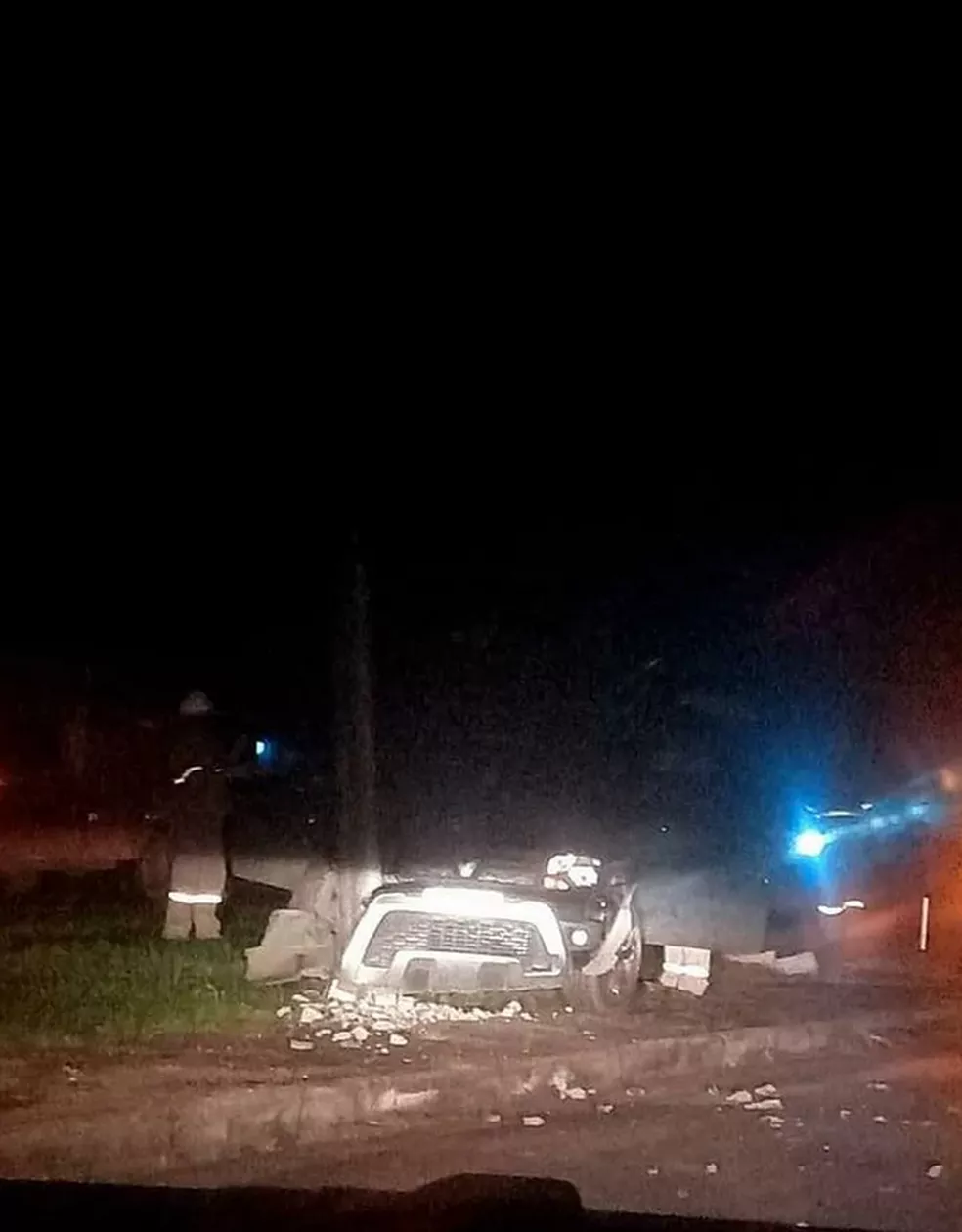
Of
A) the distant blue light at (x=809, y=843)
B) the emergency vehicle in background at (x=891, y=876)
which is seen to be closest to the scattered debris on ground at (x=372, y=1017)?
the distant blue light at (x=809, y=843)

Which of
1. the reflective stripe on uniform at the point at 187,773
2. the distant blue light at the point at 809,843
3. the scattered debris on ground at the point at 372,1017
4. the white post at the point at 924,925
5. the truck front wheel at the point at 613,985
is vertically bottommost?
the scattered debris on ground at the point at 372,1017

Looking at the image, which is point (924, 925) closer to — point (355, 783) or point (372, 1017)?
point (355, 783)

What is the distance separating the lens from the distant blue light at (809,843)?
1284cm

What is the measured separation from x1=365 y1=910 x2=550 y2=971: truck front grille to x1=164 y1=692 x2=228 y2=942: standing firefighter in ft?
Result: 9.99

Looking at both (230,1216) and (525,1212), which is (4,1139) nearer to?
(230,1216)

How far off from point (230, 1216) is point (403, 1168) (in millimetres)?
1803

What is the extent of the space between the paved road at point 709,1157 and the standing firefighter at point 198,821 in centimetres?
458

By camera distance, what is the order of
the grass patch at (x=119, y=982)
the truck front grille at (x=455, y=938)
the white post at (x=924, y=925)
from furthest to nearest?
1. the white post at (x=924, y=925)
2. the grass patch at (x=119, y=982)
3. the truck front grille at (x=455, y=938)

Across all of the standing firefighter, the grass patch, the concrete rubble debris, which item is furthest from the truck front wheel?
the standing firefighter

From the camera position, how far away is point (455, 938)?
10383 mm

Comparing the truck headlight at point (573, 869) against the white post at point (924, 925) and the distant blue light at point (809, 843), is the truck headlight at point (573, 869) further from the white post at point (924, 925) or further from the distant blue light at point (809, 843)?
the white post at point (924, 925)

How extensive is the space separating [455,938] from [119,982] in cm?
255

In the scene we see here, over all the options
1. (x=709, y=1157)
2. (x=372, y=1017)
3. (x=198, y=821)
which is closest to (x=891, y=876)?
(x=198, y=821)

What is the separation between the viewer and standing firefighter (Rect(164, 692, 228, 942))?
43.5 feet
